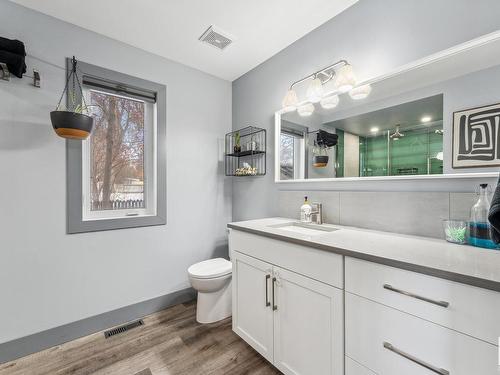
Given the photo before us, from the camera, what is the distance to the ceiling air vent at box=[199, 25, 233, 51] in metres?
1.85

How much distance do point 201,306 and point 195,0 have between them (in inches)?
Answer: 92.6

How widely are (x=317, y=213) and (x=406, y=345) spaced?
0.98 meters

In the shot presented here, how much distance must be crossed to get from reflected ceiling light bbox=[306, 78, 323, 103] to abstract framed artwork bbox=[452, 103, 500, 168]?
2.73ft

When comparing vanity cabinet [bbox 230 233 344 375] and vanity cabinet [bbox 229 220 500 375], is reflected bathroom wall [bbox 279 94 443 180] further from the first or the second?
vanity cabinet [bbox 230 233 344 375]

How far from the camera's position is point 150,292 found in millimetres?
2146

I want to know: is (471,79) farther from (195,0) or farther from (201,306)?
(201,306)

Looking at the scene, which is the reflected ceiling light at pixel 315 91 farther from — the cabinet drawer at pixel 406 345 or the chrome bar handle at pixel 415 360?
the chrome bar handle at pixel 415 360

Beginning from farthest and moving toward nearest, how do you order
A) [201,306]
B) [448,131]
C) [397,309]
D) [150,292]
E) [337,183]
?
[150,292]
[201,306]
[337,183]
[448,131]
[397,309]

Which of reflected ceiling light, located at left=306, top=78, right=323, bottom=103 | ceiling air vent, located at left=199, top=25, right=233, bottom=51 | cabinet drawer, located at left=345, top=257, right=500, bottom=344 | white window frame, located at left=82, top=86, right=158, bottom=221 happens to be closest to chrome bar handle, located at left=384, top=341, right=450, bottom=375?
cabinet drawer, located at left=345, top=257, right=500, bottom=344

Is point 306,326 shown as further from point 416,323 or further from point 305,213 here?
point 305,213

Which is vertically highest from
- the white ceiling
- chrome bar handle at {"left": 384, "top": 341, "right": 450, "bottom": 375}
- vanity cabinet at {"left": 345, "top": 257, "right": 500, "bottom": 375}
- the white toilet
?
the white ceiling

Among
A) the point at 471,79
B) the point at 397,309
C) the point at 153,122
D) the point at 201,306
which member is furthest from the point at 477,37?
the point at 201,306

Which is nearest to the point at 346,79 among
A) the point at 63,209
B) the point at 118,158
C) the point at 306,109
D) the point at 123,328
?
the point at 306,109

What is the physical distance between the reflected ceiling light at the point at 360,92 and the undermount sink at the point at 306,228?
924mm
